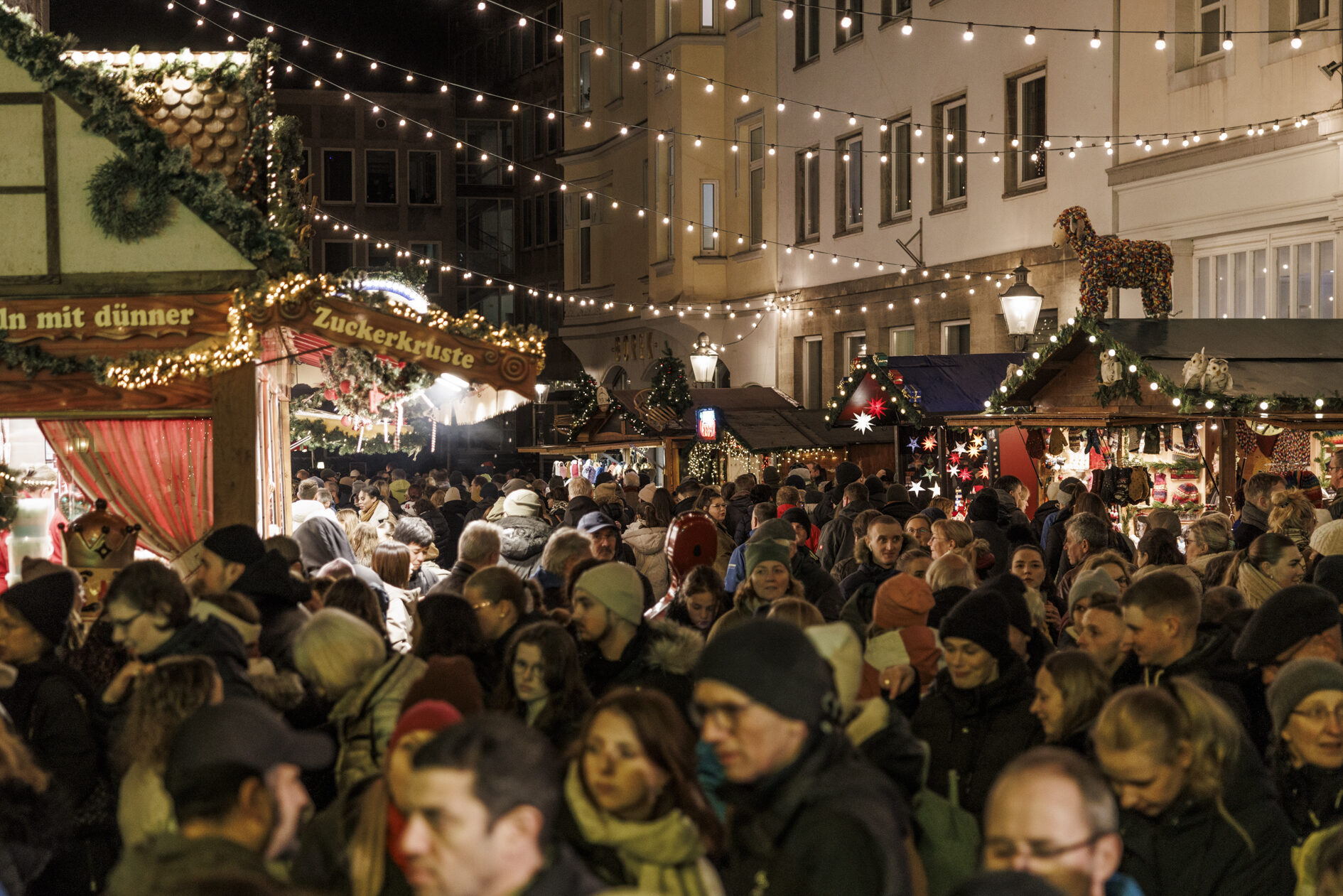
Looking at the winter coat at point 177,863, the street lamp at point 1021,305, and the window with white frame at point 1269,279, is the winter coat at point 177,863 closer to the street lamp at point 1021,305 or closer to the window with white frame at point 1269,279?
the street lamp at point 1021,305

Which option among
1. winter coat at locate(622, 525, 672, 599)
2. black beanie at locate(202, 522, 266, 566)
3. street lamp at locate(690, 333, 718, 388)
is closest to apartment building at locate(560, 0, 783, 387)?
street lamp at locate(690, 333, 718, 388)

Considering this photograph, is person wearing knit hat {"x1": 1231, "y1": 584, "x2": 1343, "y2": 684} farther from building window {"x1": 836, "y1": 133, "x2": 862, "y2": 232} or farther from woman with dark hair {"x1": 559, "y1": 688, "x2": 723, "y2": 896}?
building window {"x1": 836, "y1": 133, "x2": 862, "y2": 232}

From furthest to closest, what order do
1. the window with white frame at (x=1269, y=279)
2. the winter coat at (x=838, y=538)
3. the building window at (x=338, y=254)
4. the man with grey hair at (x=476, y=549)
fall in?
the building window at (x=338, y=254) < the window with white frame at (x=1269, y=279) < the winter coat at (x=838, y=538) < the man with grey hair at (x=476, y=549)

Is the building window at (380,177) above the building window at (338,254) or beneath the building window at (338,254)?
above

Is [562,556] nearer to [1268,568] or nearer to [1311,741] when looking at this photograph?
[1268,568]

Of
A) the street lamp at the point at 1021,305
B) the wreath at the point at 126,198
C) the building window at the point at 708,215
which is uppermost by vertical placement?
the building window at the point at 708,215

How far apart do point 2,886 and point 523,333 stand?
700 cm

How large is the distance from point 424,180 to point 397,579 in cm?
3802

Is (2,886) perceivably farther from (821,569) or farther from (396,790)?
(821,569)

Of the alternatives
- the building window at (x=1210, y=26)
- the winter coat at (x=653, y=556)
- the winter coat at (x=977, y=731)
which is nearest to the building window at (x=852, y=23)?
the building window at (x=1210, y=26)

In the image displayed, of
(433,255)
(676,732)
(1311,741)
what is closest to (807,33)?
(1311,741)

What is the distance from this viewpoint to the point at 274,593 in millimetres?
6566

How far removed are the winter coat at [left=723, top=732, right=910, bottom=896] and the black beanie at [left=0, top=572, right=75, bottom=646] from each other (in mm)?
3189

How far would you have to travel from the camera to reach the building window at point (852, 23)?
23359mm
